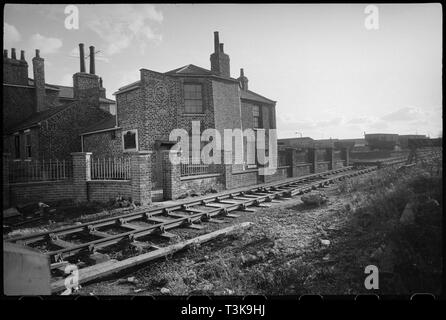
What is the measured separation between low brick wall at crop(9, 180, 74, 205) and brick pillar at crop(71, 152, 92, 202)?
332mm

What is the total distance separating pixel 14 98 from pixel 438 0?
25.4 metres

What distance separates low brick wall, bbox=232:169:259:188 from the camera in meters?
13.4

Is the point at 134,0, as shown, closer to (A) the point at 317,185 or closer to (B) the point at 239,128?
(A) the point at 317,185

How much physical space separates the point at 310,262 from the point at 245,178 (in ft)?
33.1

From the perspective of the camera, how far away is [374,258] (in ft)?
12.3

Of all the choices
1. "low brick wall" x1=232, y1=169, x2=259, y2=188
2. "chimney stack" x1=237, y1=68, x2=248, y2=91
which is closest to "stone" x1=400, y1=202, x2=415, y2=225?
"low brick wall" x1=232, y1=169, x2=259, y2=188

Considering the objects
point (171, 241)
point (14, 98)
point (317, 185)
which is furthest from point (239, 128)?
point (14, 98)

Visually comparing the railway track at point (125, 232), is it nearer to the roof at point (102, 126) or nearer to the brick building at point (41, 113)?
the roof at point (102, 126)

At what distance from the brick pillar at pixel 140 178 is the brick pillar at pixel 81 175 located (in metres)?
2.25

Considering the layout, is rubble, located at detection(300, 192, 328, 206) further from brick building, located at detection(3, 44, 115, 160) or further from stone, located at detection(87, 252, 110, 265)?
brick building, located at detection(3, 44, 115, 160)

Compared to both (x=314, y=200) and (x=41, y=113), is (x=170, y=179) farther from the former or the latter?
(x=41, y=113)

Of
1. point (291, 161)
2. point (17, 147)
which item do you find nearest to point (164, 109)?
point (291, 161)

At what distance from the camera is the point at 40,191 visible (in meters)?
10.1
